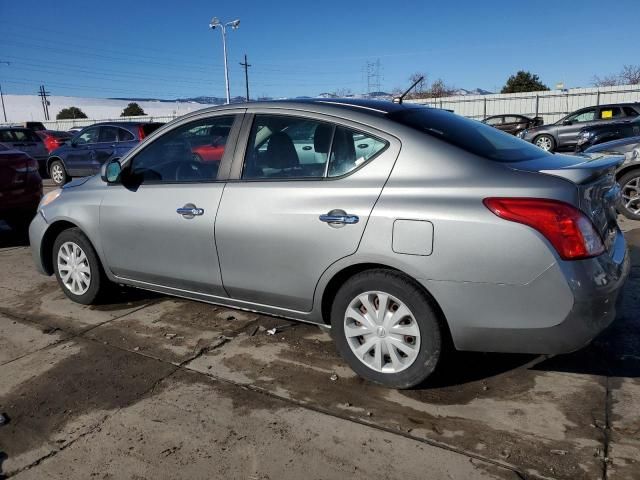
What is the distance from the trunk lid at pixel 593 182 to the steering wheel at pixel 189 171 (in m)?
2.12

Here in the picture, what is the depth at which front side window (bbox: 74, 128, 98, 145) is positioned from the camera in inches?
547

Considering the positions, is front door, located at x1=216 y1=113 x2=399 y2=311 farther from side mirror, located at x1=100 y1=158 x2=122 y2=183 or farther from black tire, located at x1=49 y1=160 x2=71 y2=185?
black tire, located at x1=49 y1=160 x2=71 y2=185

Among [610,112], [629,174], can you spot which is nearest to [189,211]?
[629,174]

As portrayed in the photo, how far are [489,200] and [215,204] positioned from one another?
5.90 feet

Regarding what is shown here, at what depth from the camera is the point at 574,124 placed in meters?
17.3

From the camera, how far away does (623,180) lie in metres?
7.38

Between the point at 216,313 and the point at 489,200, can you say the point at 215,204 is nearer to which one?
the point at 216,313

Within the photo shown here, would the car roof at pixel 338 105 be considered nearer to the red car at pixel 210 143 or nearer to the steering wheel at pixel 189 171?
the red car at pixel 210 143

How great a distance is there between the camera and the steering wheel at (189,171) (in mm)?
3881

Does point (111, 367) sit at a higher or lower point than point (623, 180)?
lower

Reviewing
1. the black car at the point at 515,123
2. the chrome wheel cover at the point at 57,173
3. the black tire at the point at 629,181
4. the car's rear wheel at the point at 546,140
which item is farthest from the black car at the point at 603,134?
the chrome wheel cover at the point at 57,173

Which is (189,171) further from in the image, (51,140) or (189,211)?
(51,140)

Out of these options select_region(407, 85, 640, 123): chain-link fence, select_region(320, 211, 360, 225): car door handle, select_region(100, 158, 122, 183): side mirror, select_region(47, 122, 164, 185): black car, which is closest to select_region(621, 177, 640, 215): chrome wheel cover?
select_region(320, 211, 360, 225): car door handle

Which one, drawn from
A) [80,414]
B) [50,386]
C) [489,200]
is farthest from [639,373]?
[50,386]
